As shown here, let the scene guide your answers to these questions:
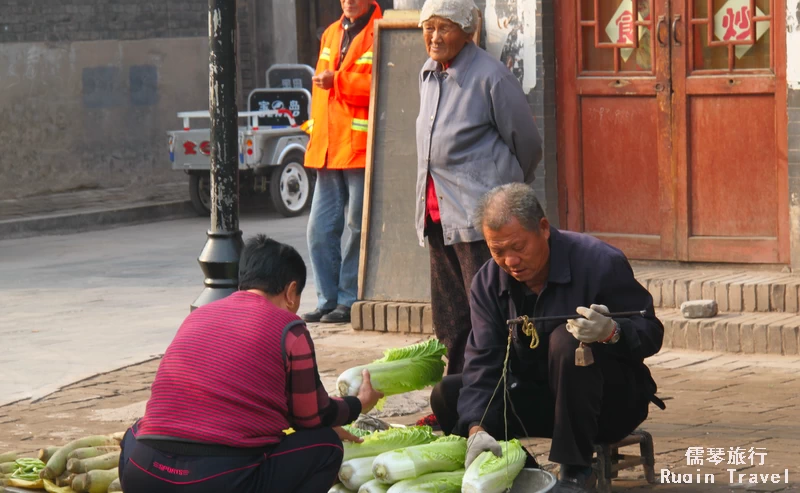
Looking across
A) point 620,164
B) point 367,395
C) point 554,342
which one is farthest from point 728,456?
point 620,164

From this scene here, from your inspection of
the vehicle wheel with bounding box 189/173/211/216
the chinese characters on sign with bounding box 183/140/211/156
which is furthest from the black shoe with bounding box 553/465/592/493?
the vehicle wheel with bounding box 189/173/211/216

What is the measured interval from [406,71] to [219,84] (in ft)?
5.00

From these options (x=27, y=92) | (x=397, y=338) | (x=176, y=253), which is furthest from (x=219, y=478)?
(x=27, y=92)

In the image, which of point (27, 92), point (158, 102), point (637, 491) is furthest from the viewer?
point (158, 102)

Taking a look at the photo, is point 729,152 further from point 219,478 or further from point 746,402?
point 219,478

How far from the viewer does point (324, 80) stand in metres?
8.65

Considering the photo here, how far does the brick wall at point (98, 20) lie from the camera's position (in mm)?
16391

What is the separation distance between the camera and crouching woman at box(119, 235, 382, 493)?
14.4ft

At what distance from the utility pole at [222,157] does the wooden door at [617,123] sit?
227 centimetres

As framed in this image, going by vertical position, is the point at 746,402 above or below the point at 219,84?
below

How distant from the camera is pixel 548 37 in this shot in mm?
8703

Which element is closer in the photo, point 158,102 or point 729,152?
point 729,152

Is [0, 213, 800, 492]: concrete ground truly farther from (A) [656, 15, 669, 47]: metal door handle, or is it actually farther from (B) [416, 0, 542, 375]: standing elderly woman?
(A) [656, 15, 669, 47]: metal door handle

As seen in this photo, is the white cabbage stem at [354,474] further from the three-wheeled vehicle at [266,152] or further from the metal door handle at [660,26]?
the three-wheeled vehicle at [266,152]
